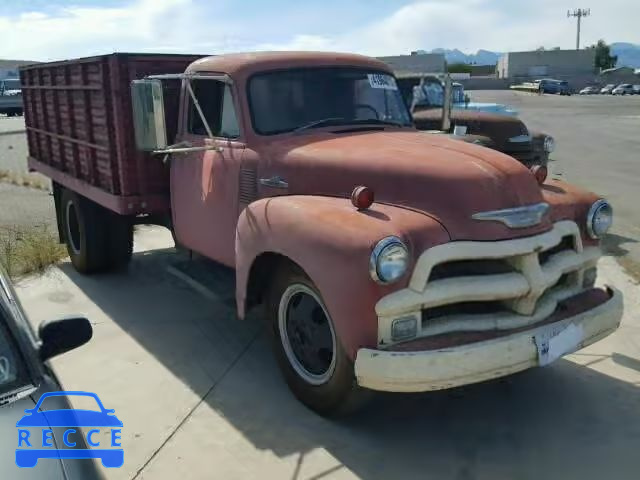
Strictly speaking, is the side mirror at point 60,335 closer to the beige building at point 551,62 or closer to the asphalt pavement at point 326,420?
the asphalt pavement at point 326,420

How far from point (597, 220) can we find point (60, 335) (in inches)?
123

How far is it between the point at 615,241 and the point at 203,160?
16.5 ft

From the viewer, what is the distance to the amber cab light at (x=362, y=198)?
3.50 meters

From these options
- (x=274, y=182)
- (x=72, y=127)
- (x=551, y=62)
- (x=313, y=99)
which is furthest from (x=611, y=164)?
(x=551, y=62)

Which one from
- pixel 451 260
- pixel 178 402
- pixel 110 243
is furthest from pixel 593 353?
pixel 110 243

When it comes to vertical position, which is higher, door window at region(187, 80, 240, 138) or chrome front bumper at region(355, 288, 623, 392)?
door window at region(187, 80, 240, 138)

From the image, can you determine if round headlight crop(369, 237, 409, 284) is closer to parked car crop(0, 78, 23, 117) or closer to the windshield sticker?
the windshield sticker

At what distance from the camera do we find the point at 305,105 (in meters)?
4.58

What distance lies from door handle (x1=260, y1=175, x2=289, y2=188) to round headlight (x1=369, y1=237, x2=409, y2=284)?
4.05ft

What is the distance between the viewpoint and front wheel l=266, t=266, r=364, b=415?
3484 millimetres

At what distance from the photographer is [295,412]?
12.7 feet

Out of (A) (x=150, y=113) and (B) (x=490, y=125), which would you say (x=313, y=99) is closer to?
(A) (x=150, y=113)

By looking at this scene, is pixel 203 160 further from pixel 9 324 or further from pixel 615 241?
pixel 615 241

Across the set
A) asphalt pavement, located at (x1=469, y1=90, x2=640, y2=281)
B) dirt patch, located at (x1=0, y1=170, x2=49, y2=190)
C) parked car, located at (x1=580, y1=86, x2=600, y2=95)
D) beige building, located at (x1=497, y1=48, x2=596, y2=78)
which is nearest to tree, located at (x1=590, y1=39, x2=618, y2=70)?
beige building, located at (x1=497, y1=48, x2=596, y2=78)
